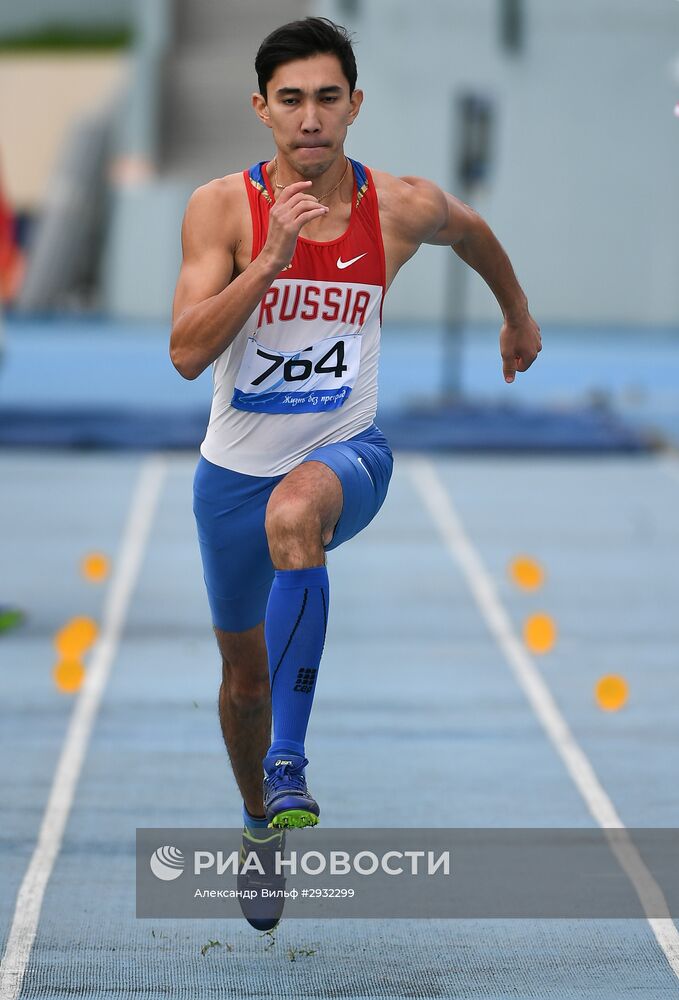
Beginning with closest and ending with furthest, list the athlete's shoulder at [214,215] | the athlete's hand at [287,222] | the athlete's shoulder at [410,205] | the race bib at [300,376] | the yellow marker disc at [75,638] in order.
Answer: the athlete's hand at [287,222] → the athlete's shoulder at [214,215] → the race bib at [300,376] → the athlete's shoulder at [410,205] → the yellow marker disc at [75,638]

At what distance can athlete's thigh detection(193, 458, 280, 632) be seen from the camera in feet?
12.6

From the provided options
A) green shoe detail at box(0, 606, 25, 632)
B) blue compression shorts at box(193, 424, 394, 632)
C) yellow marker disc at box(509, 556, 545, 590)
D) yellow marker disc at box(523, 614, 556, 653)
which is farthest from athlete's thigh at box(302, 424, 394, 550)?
yellow marker disc at box(509, 556, 545, 590)

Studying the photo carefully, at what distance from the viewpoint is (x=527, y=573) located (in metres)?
9.63

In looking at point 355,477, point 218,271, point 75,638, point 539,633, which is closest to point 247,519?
→ point 355,477

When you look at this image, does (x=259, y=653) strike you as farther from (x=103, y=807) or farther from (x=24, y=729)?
(x=24, y=729)

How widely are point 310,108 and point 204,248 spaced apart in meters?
0.37

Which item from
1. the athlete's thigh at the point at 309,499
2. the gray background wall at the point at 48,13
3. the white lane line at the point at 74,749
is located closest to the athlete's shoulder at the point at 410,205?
the athlete's thigh at the point at 309,499

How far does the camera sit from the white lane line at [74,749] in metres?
4.16

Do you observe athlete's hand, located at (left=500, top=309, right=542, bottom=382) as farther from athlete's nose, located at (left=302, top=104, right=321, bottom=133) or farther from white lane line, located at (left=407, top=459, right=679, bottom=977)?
white lane line, located at (left=407, top=459, right=679, bottom=977)

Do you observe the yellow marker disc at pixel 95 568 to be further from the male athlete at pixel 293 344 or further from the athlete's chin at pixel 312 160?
the athlete's chin at pixel 312 160

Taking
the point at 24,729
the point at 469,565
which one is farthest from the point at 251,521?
the point at 469,565

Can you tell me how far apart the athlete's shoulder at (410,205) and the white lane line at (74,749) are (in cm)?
194

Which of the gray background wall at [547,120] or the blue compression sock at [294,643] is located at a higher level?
the gray background wall at [547,120]

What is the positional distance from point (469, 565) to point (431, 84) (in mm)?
16656
